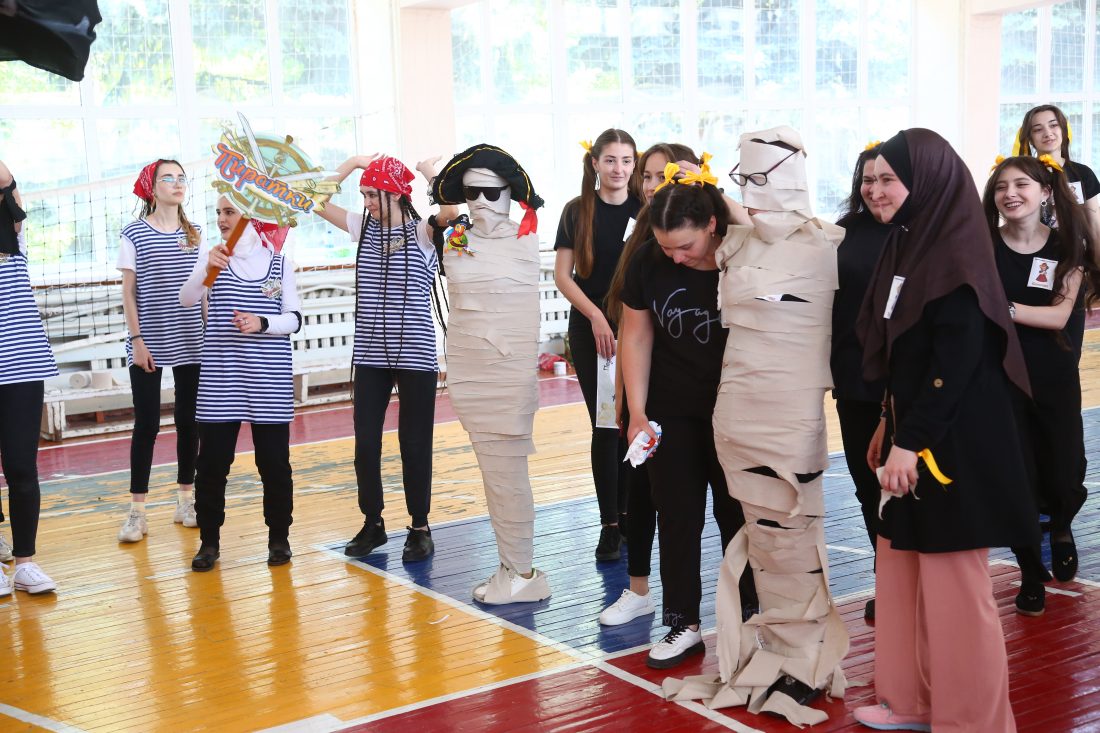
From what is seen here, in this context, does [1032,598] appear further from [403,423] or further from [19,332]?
[19,332]

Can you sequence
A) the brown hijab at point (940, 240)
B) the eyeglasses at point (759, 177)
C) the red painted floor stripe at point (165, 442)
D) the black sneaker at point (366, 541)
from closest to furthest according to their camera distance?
the brown hijab at point (940, 240) → the eyeglasses at point (759, 177) → the black sneaker at point (366, 541) → the red painted floor stripe at point (165, 442)

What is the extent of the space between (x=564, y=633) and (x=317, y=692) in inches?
34.7

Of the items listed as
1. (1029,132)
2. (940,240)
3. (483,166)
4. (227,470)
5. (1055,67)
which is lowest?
(227,470)

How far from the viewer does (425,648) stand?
3.88 m

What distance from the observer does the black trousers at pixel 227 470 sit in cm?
472

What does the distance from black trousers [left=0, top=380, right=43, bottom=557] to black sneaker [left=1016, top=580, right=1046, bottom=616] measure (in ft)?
11.9

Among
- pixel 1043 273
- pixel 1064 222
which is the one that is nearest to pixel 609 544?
pixel 1043 273

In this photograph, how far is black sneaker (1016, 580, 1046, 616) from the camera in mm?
3896

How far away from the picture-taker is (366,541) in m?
5.04

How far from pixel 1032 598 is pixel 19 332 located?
3810mm

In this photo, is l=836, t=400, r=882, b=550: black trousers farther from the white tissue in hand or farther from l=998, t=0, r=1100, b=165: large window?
l=998, t=0, r=1100, b=165: large window

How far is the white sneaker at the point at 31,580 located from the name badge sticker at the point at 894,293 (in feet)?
11.5

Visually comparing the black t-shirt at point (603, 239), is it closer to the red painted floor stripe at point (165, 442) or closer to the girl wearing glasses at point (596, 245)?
the girl wearing glasses at point (596, 245)

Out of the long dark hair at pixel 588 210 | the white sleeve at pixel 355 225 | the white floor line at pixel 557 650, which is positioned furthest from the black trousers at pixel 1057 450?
the white sleeve at pixel 355 225
